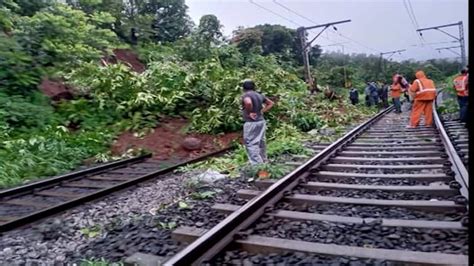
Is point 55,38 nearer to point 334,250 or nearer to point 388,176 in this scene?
point 388,176

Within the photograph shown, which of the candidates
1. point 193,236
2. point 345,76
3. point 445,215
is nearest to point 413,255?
point 445,215

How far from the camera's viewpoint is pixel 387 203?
3656 mm

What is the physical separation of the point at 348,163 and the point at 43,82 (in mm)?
9313

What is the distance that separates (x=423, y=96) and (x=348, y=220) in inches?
301

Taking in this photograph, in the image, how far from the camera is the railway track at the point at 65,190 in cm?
457

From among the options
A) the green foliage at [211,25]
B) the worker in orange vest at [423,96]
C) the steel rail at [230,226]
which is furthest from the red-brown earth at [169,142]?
the green foliage at [211,25]

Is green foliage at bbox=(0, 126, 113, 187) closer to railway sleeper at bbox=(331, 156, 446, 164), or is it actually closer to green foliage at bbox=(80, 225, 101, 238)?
green foliage at bbox=(80, 225, 101, 238)

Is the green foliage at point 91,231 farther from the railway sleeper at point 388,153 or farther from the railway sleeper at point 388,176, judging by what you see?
the railway sleeper at point 388,153

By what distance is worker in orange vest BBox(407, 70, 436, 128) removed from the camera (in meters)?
9.78

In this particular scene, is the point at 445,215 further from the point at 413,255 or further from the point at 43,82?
the point at 43,82

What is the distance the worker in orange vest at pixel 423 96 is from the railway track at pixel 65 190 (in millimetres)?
5612

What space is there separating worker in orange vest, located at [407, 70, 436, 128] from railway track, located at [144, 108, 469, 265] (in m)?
4.92

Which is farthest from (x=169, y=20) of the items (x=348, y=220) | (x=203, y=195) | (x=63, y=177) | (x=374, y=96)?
(x=348, y=220)

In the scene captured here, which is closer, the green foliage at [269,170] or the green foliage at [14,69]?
the green foliage at [269,170]
